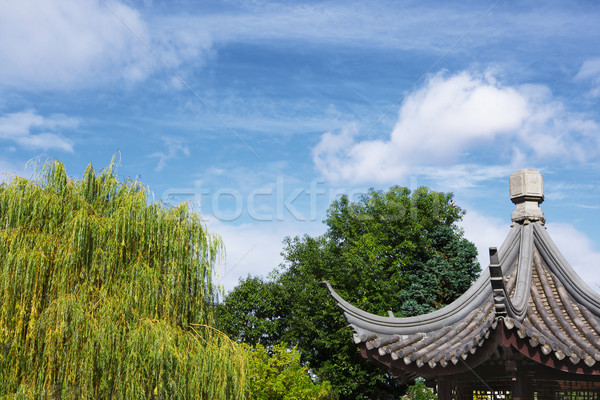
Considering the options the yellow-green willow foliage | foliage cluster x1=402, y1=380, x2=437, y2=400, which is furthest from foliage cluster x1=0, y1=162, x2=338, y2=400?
foliage cluster x1=402, y1=380, x2=437, y2=400

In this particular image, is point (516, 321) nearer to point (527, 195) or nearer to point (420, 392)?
point (527, 195)

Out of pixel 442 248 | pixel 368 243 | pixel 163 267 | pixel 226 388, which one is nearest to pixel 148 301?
pixel 163 267

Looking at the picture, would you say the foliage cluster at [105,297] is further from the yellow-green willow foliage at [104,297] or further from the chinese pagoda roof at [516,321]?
the chinese pagoda roof at [516,321]

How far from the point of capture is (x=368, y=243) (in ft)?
114

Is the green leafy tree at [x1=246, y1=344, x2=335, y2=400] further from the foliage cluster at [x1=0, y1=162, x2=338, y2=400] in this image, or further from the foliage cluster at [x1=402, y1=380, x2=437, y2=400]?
the foliage cluster at [x1=0, y1=162, x2=338, y2=400]

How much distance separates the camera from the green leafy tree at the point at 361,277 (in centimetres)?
3281

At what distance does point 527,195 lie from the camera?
8.17 m

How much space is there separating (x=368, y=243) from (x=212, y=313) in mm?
22030

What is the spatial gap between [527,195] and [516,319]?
106 inches

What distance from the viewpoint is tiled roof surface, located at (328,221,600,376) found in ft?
20.9

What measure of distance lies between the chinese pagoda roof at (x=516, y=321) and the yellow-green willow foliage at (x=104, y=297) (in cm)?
509

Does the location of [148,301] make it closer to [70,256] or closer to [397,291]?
[70,256]

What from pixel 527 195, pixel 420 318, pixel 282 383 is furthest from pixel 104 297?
pixel 282 383

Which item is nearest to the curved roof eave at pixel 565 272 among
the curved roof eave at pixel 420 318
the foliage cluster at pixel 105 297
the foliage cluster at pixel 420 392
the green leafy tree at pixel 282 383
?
the curved roof eave at pixel 420 318
